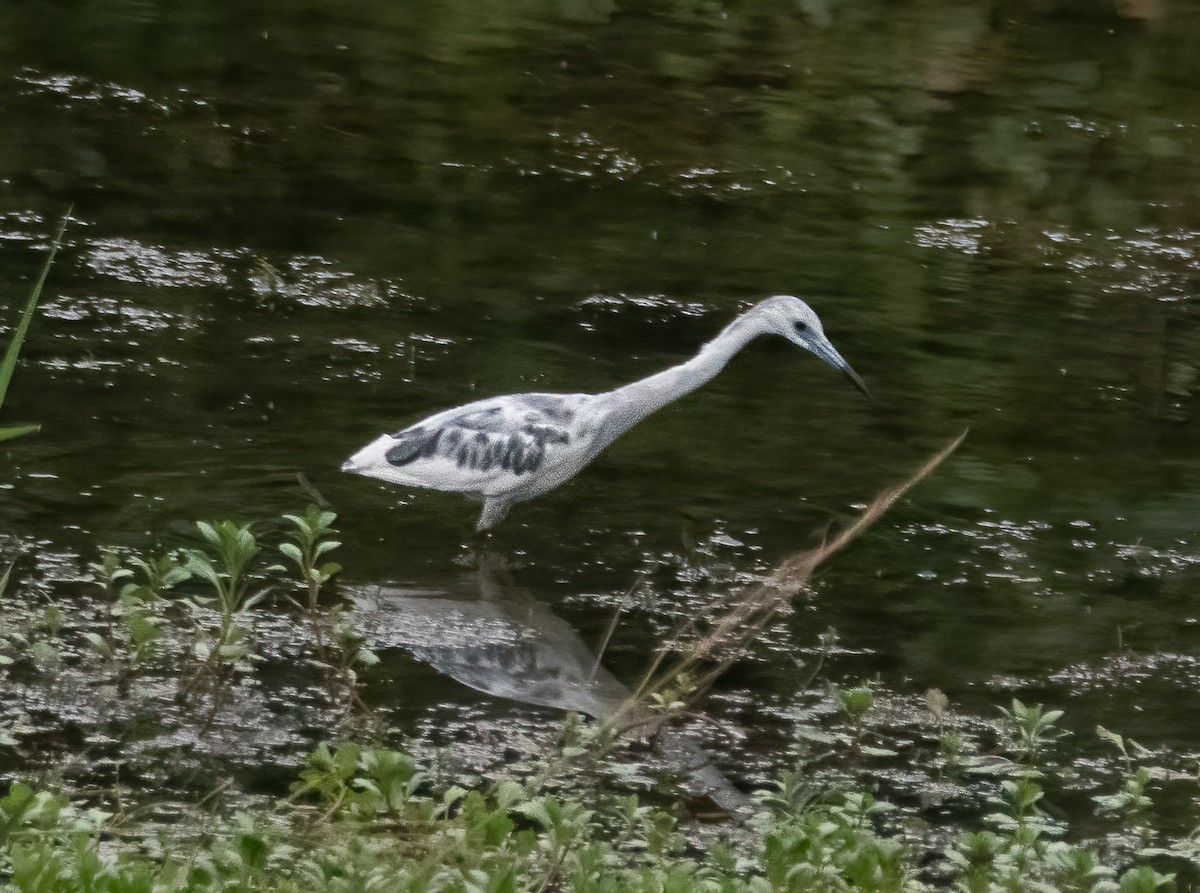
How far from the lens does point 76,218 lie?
8523mm

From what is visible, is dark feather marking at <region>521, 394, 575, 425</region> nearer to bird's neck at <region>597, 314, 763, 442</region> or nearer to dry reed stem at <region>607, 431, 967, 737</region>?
bird's neck at <region>597, 314, 763, 442</region>

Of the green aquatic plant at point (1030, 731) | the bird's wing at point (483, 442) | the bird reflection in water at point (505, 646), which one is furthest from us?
the bird's wing at point (483, 442)

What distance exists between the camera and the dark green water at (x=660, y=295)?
19.5 ft

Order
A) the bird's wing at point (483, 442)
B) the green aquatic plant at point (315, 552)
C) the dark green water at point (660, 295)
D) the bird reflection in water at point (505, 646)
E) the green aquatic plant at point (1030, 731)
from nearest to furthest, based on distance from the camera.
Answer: the green aquatic plant at point (1030, 731), the green aquatic plant at point (315, 552), the bird reflection in water at point (505, 646), the dark green water at point (660, 295), the bird's wing at point (483, 442)

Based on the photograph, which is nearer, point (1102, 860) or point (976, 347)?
point (1102, 860)

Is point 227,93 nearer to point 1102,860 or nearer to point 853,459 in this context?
point 853,459

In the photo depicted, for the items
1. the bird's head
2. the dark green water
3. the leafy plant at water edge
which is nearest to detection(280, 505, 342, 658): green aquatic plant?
the leafy plant at water edge

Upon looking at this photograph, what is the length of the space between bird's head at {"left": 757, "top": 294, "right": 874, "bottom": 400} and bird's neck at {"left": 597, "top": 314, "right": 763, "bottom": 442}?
0.23 feet

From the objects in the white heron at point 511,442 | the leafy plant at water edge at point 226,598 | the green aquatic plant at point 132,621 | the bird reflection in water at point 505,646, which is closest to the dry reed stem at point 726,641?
the bird reflection in water at point 505,646

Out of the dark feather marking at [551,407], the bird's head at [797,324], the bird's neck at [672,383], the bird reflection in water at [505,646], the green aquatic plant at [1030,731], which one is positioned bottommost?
the bird reflection in water at [505,646]

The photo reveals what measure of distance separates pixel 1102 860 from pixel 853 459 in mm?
2761

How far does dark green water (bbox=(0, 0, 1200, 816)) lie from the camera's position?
593cm

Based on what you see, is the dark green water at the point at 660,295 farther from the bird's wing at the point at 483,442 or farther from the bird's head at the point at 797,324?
the bird's head at the point at 797,324

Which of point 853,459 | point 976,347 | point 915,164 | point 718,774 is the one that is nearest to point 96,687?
point 718,774
